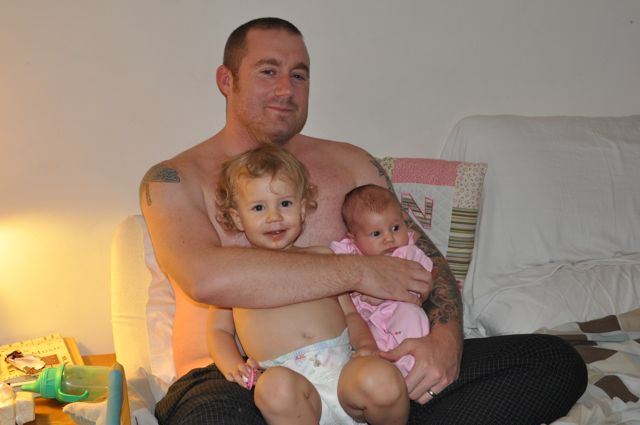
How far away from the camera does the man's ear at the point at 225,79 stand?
85.0 inches

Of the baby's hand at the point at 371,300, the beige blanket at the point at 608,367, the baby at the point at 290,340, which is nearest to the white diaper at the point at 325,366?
the baby at the point at 290,340

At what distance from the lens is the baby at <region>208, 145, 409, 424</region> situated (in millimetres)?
1488

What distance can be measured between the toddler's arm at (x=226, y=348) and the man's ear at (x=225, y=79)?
0.68 m

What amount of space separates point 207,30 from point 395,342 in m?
1.20

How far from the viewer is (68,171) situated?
2.31 metres

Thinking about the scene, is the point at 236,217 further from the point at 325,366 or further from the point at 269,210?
the point at 325,366

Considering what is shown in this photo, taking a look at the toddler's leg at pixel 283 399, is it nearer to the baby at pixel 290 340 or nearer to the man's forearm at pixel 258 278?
the baby at pixel 290 340

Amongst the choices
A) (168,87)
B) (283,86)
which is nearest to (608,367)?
(283,86)

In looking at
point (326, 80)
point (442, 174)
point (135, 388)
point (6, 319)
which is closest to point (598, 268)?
point (442, 174)

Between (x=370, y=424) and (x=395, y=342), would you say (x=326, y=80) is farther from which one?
(x=370, y=424)

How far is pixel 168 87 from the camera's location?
2.36m

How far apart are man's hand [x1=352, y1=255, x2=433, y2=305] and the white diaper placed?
0.17 m

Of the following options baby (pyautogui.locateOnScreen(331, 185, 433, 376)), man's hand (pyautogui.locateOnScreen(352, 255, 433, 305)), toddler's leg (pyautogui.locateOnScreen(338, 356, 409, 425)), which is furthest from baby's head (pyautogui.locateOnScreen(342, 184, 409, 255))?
toddler's leg (pyautogui.locateOnScreen(338, 356, 409, 425))

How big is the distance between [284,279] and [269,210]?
179 millimetres
